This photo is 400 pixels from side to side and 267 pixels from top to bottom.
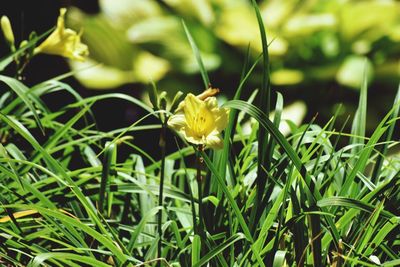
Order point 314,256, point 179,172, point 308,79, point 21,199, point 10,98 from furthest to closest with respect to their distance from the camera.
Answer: point 308,79
point 10,98
point 179,172
point 21,199
point 314,256

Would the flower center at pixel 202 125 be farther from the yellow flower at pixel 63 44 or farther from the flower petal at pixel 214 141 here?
the yellow flower at pixel 63 44

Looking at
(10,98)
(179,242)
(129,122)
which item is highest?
(10,98)


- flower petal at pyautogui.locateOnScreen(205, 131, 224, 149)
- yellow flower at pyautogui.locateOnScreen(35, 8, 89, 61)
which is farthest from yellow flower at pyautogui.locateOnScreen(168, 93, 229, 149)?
yellow flower at pyautogui.locateOnScreen(35, 8, 89, 61)

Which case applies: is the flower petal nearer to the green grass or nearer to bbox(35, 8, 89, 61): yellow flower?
the green grass

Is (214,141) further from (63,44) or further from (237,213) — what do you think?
(63,44)

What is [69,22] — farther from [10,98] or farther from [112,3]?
[10,98]

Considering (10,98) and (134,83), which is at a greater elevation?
(10,98)

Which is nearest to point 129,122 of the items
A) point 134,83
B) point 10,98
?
point 134,83

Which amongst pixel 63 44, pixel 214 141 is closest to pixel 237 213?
pixel 214 141
